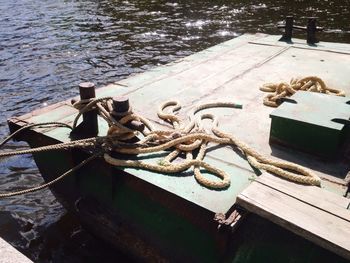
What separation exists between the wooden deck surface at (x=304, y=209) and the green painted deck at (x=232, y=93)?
32cm

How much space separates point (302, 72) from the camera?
241 inches

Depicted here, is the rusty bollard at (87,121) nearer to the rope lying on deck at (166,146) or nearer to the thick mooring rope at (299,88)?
Answer: the rope lying on deck at (166,146)

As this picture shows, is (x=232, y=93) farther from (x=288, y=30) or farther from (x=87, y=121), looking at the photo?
(x=288, y=30)

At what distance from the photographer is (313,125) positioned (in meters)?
3.46

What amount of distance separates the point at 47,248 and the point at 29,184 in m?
1.48

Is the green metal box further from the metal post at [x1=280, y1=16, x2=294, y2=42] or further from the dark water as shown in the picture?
the metal post at [x1=280, y1=16, x2=294, y2=42]

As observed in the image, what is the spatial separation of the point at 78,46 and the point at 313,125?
10385 millimetres

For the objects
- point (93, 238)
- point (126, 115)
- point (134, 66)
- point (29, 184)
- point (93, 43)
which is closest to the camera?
point (126, 115)

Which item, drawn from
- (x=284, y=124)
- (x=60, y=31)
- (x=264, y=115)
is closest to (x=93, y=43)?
(x=60, y=31)

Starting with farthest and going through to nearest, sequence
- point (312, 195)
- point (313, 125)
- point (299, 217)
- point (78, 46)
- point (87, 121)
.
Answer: point (78, 46) < point (87, 121) < point (313, 125) < point (312, 195) < point (299, 217)

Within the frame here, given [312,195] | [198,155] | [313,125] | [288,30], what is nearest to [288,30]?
[288,30]

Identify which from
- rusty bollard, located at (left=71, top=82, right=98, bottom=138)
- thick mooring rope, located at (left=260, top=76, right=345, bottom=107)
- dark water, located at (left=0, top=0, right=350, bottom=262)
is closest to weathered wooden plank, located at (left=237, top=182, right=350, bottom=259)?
rusty bollard, located at (left=71, top=82, right=98, bottom=138)

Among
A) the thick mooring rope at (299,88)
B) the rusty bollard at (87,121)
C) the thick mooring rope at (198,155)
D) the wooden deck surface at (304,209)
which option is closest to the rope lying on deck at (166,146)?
the thick mooring rope at (198,155)

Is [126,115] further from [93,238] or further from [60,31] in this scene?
[60,31]
